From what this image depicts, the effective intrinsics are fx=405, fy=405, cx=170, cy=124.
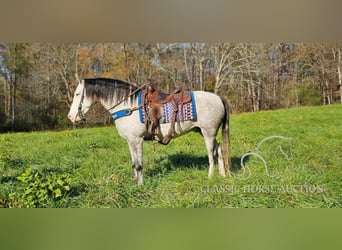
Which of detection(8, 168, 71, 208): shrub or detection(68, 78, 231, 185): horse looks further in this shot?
detection(68, 78, 231, 185): horse

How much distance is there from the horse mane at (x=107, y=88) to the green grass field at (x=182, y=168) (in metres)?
0.25

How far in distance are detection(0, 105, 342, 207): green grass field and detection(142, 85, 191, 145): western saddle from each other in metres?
0.11

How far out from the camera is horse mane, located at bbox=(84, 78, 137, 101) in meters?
2.97

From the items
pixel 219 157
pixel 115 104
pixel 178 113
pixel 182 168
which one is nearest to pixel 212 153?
pixel 219 157

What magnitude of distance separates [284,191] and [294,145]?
0.35m

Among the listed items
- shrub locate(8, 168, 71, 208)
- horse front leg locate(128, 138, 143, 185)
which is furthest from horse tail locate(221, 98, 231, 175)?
shrub locate(8, 168, 71, 208)

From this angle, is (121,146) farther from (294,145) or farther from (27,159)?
(294,145)

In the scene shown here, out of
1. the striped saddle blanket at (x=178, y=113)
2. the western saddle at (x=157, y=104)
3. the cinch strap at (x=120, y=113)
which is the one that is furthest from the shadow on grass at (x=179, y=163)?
the cinch strap at (x=120, y=113)

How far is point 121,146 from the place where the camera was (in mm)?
2988

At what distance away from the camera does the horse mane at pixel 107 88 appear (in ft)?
9.73

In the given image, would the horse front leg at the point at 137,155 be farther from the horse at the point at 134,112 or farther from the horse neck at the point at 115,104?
the horse neck at the point at 115,104

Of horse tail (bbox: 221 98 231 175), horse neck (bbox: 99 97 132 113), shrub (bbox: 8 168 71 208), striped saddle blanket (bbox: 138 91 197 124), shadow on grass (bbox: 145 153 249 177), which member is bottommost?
shrub (bbox: 8 168 71 208)

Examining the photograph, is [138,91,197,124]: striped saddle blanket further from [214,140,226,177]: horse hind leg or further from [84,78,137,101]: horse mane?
[214,140,226,177]: horse hind leg
